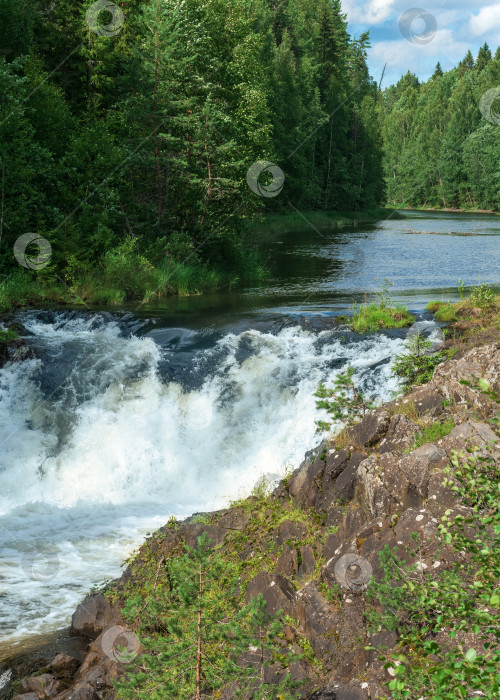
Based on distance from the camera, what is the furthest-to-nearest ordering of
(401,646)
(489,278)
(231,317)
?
(489,278) → (231,317) → (401,646)

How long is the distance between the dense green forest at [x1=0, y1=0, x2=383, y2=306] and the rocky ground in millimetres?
12266

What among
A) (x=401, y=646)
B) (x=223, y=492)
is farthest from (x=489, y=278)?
(x=401, y=646)

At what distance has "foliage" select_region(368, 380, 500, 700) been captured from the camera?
11.1 feet

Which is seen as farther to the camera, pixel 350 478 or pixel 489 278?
pixel 489 278

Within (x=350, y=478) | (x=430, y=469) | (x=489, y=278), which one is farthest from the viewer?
(x=489, y=278)

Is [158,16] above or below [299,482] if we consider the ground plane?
above

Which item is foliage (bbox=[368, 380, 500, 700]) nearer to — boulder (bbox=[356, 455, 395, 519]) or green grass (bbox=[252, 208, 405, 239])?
boulder (bbox=[356, 455, 395, 519])

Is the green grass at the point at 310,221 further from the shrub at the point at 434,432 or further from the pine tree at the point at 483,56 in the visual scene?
the pine tree at the point at 483,56

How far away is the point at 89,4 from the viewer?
2803 cm

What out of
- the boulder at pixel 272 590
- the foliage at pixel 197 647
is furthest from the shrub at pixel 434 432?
the foliage at pixel 197 647

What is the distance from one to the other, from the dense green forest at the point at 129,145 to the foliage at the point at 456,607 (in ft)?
50.3

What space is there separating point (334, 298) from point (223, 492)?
9.52 m

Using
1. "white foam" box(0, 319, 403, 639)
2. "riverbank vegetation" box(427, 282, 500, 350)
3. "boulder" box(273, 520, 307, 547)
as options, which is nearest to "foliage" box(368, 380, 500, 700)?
"boulder" box(273, 520, 307, 547)

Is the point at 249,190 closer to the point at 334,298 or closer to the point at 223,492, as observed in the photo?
the point at 334,298
